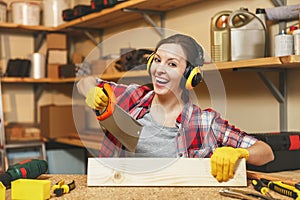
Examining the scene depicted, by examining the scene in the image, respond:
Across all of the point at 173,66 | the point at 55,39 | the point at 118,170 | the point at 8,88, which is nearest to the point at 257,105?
the point at 173,66

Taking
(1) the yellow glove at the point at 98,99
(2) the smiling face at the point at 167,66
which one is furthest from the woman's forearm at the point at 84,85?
(2) the smiling face at the point at 167,66

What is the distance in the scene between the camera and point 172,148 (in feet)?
4.53

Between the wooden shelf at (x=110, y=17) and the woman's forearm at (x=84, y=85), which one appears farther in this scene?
the wooden shelf at (x=110, y=17)

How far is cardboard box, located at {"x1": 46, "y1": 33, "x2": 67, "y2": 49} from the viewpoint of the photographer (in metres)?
3.32

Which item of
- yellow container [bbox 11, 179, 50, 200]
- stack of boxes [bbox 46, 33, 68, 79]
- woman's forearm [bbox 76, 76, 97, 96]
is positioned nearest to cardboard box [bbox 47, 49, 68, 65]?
stack of boxes [bbox 46, 33, 68, 79]

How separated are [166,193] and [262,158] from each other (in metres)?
0.39

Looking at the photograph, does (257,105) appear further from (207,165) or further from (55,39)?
(55,39)

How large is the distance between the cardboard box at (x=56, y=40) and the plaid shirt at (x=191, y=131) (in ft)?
6.53

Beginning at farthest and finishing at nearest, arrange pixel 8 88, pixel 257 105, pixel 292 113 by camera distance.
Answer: pixel 8 88, pixel 257 105, pixel 292 113

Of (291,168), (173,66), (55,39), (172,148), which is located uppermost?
(55,39)

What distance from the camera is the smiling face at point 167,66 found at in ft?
4.32

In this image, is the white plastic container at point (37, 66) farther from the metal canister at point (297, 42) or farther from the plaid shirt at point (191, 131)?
the metal canister at point (297, 42)

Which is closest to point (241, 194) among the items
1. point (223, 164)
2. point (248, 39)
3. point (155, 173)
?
point (223, 164)

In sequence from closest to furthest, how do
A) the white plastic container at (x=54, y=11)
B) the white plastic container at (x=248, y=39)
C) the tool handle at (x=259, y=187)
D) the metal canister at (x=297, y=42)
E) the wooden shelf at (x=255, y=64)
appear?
the tool handle at (x=259, y=187)
the wooden shelf at (x=255, y=64)
the metal canister at (x=297, y=42)
the white plastic container at (x=248, y=39)
the white plastic container at (x=54, y=11)
